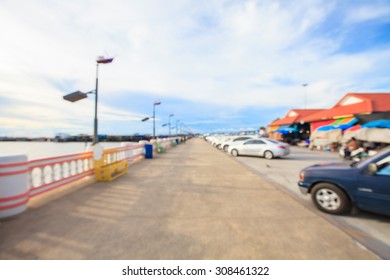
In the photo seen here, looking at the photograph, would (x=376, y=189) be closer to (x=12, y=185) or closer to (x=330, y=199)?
(x=330, y=199)

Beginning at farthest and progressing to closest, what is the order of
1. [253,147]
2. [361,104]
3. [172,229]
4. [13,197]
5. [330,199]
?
[361,104] < [253,147] < [330,199] < [13,197] < [172,229]

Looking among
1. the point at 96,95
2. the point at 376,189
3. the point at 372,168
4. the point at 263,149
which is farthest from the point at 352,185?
the point at 263,149

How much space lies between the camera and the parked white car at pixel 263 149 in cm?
1341

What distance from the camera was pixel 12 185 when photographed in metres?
3.75

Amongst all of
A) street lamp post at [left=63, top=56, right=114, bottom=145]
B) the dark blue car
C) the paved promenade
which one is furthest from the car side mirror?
street lamp post at [left=63, top=56, right=114, bottom=145]

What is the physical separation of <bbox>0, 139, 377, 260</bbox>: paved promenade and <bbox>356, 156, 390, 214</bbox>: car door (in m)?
0.87

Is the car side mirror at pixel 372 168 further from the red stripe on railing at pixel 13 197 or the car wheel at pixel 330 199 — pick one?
the red stripe on railing at pixel 13 197

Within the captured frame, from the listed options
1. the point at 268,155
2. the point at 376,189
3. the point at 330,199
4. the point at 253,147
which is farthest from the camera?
the point at 253,147

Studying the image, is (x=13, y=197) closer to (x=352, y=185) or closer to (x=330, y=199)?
(x=330, y=199)

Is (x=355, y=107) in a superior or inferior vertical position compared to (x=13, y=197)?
superior

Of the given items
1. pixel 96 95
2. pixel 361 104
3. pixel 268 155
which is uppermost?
pixel 361 104

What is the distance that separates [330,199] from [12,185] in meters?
6.53

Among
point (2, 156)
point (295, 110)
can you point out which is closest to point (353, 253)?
point (2, 156)

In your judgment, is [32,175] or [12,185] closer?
[12,185]
